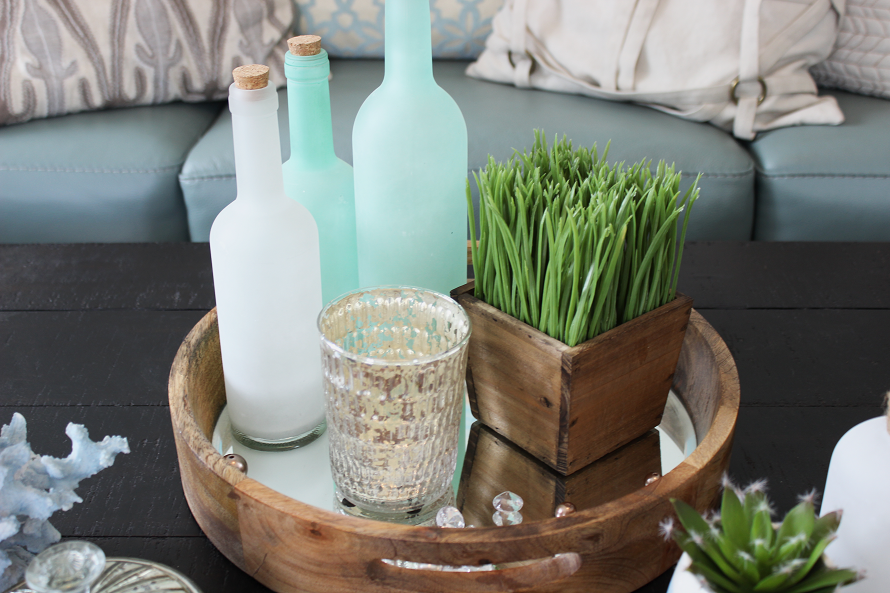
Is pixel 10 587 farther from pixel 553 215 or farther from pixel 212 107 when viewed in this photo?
pixel 212 107

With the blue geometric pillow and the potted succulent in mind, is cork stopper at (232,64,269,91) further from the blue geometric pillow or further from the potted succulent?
the blue geometric pillow

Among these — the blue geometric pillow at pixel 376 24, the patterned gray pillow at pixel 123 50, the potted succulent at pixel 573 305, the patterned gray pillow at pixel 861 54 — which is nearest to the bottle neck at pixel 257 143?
the potted succulent at pixel 573 305

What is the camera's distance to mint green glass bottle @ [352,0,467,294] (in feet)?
1.70

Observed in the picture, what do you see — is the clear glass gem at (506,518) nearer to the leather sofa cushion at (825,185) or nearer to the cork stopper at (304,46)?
the cork stopper at (304,46)

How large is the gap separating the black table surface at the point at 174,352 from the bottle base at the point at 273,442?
0.17 ft

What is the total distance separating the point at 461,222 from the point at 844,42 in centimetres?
118

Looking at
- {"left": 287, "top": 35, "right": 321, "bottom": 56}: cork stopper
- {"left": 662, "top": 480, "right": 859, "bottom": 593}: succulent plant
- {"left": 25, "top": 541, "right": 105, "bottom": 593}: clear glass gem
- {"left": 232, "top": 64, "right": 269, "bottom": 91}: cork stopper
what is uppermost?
{"left": 287, "top": 35, "right": 321, "bottom": 56}: cork stopper

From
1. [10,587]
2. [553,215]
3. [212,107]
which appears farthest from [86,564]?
[212,107]

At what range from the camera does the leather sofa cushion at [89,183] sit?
1240 millimetres

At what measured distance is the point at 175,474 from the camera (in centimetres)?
55

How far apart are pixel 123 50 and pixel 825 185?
46.5 inches

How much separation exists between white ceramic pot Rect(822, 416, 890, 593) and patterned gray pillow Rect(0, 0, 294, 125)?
3.97 feet

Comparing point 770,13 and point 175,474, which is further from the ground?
point 770,13

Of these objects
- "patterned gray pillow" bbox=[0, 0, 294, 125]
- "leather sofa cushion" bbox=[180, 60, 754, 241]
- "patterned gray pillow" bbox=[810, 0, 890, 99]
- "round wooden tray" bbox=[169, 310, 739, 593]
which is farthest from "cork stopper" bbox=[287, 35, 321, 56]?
"patterned gray pillow" bbox=[810, 0, 890, 99]
